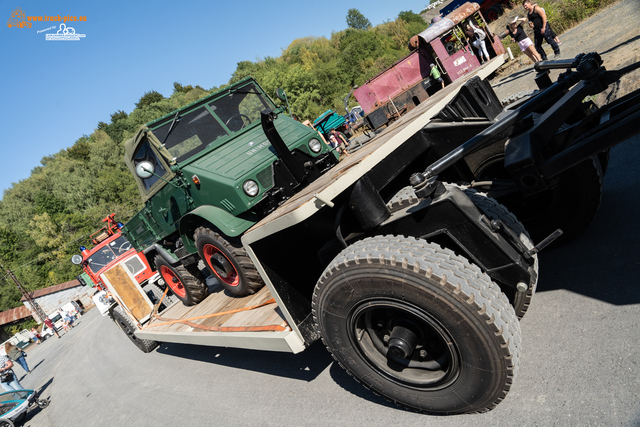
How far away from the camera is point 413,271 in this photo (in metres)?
1.94

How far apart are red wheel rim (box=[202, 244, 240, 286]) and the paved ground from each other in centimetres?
107

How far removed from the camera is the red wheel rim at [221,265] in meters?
4.47

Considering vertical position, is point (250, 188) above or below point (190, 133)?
Result: below

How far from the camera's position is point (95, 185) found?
170 ft

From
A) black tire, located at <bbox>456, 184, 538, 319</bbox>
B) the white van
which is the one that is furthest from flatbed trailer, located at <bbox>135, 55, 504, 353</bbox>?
the white van

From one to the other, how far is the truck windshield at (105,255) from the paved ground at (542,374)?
4.25 metres

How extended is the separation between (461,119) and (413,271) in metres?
1.53

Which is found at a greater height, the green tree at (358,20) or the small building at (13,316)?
the green tree at (358,20)

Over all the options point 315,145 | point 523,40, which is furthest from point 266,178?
point 523,40

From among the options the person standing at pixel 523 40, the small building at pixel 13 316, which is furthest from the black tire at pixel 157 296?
the small building at pixel 13 316

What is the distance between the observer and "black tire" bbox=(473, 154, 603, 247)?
2918 millimetres

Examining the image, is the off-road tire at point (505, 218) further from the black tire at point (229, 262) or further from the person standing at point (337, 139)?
the person standing at point (337, 139)

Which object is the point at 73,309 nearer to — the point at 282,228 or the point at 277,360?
the point at 277,360

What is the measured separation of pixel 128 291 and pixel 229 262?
4.18m
